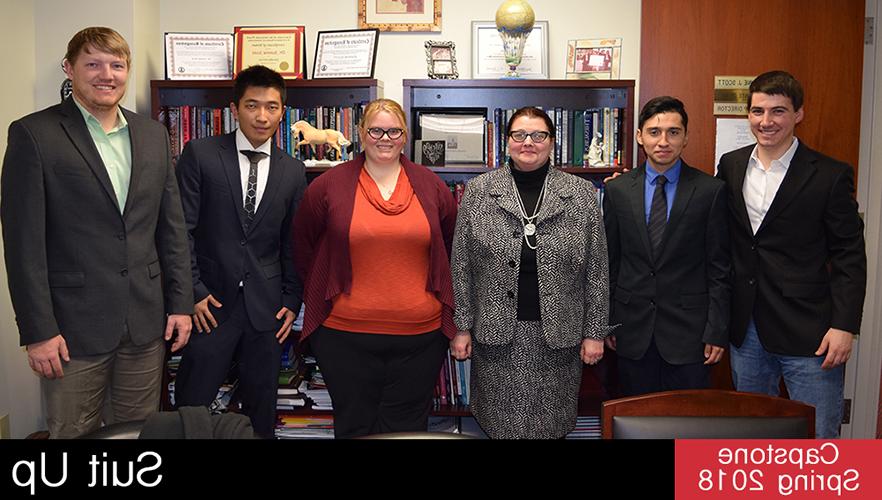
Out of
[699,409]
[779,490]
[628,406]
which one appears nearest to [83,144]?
[628,406]

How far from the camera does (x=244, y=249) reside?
2.37 meters

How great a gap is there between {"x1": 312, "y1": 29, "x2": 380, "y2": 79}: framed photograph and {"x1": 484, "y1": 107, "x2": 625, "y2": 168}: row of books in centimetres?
60

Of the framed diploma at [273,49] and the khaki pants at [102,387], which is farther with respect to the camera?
the framed diploma at [273,49]

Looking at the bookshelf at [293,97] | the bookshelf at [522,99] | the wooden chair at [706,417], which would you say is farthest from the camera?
the bookshelf at [293,97]

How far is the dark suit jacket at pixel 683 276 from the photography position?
221 cm

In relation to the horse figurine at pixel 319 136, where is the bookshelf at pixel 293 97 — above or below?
above

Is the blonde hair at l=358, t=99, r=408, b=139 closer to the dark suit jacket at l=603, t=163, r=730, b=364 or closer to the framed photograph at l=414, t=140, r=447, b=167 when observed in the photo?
the framed photograph at l=414, t=140, r=447, b=167

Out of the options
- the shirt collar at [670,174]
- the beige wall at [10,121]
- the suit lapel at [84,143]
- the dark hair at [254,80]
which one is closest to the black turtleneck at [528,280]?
the shirt collar at [670,174]

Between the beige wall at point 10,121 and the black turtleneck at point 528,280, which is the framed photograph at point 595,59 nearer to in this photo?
the black turtleneck at point 528,280

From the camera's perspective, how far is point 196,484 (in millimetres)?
1078

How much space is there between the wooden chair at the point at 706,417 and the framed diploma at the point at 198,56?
2.41 meters

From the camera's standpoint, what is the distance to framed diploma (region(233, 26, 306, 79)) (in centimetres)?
301

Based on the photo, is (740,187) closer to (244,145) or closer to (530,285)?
(530,285)

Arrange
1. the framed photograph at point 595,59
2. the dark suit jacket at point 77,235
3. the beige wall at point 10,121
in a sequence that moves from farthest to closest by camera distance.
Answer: the framed photograph at point 595,59
the beige wall at point 10,121
the dark suit jacket at point 77,235
